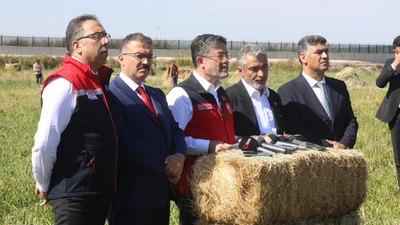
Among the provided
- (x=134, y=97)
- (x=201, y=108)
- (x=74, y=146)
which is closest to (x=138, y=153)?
(x=134, y=97)

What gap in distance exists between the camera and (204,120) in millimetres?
4633

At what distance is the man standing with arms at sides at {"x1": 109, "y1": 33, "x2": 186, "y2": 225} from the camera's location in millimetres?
4121

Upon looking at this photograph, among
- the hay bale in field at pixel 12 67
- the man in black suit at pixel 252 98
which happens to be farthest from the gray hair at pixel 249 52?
the hay bale in field at pixel 12 67

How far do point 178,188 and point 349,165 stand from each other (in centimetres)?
134

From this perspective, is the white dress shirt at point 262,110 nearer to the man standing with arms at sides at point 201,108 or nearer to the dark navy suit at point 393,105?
the man standing with arms at sides at point 201,108

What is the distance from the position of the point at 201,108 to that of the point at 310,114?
1.34m

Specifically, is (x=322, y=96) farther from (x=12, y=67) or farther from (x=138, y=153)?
(x=12, y=67)

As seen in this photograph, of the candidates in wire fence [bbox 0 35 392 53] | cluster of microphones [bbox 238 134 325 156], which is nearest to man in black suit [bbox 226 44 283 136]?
cluster of microphones [bbox 238 134 325 156]

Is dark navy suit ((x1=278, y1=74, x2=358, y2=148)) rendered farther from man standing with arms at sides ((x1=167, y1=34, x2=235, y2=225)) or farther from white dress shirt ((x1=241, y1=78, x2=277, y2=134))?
man standing with arms at sides ((x1=167, y1=34, x2=235, y2=225))

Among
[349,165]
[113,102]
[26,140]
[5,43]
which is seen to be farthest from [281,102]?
[5,43]

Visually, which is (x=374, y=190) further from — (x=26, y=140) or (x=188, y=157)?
(x=26, y=140)

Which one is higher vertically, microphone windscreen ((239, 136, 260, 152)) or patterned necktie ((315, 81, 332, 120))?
patterned necktie ((315, 81, 332, 120))

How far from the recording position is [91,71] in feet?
12.7

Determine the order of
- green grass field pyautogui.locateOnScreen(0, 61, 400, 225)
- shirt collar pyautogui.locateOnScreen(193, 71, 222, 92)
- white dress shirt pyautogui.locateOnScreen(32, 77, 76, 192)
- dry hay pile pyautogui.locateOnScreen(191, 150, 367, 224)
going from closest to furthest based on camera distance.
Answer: white dress shirt pyautogui.locateOnScreen(32, 77, 76, 192) < dry hay pile pyautogui.locateOnScreen(191, 150, 367, 224) < shirt collar pyautogui.locateOnScreen(193, 71, 222, 92) < green grass field pyautogui.locateOnScreen(0, 61, 400, 225)
